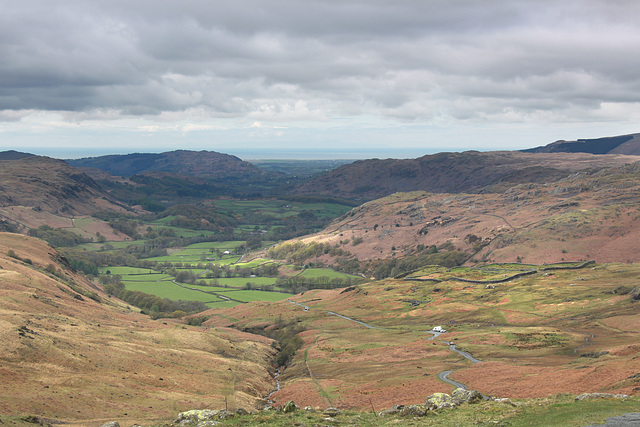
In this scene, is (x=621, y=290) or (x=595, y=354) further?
(x=621, y=290)

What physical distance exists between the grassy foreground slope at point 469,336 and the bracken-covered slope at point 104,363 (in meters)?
10.8

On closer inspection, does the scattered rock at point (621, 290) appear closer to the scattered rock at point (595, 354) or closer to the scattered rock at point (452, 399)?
the scattered rock at point (595, 354)

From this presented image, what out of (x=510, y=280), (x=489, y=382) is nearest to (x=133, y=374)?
(x=489, y=382)

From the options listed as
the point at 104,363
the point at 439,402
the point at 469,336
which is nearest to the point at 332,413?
the point at 439,402

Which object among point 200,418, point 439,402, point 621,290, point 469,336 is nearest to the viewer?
point 200,418

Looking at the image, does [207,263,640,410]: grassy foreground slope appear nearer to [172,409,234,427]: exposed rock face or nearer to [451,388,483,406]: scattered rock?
[451,388,483,406]: scattered rock

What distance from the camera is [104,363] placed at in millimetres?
75875

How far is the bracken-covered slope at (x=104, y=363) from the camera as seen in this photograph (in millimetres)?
57884

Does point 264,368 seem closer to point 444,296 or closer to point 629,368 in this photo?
point 629,368

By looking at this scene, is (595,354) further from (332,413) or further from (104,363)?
(104,363)

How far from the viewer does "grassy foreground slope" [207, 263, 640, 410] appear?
68.3 metres

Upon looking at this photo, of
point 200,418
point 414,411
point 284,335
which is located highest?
point 414,411

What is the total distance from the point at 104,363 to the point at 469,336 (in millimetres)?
71795

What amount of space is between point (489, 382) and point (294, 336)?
6901cm
